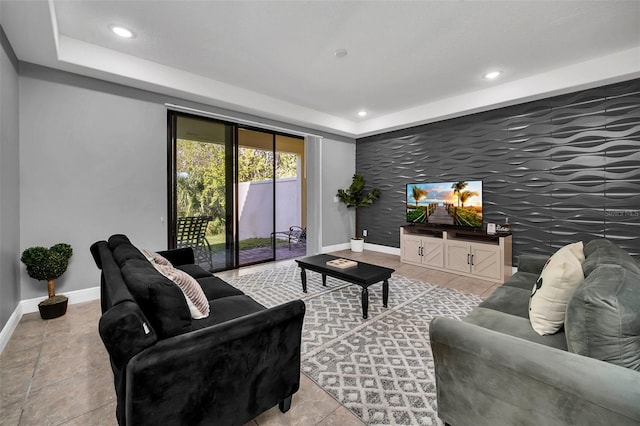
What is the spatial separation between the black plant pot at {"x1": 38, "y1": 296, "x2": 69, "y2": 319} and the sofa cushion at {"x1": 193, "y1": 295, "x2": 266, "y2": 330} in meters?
Result: 2.00

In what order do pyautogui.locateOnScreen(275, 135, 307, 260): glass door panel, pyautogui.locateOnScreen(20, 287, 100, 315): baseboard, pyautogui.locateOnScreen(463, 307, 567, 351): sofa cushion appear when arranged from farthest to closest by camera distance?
pyautogui.locateOnScreen(275, 135, 307, 260): glass door panel < pyautogui.locateOnScreen(20, 287, 100, 315): baseboard < pyautogui.locateOnScreen(463, 307, 567, 351): sofa cushion

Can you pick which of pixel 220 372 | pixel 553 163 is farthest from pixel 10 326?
pixel 553 163

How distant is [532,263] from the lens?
2.79 metres

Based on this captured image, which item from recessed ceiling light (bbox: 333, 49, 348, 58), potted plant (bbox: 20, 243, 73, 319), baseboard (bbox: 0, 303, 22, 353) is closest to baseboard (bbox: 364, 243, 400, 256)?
recessed ceiling light (bbox: 333, 49, 348, 58)

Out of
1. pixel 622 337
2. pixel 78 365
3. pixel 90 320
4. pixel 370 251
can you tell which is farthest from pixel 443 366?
pixel 370 251

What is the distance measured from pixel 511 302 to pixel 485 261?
7.73 ft

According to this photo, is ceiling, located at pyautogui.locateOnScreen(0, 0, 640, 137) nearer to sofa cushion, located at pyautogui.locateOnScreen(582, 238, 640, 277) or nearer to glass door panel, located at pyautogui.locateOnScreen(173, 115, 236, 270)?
glass door panel, located at pyautogui.locateOnScreen(173, 115, 236, 270)

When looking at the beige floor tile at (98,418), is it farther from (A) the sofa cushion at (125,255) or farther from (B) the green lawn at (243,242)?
(B) the green lawn at (243,242)

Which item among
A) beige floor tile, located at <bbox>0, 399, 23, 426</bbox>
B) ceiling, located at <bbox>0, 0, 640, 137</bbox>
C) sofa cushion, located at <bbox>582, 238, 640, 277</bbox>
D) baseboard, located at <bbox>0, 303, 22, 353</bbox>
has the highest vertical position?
ceiling, located at <bbox>0, 0, 640, 137</bbox>

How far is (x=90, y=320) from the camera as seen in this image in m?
2.80

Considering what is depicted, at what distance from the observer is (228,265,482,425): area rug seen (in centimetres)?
170

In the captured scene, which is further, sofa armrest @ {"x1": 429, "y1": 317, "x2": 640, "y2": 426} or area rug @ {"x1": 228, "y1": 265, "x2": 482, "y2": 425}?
area rug @ {"x1": 228, "y1": 265, "x2": 482, "y2": 425}

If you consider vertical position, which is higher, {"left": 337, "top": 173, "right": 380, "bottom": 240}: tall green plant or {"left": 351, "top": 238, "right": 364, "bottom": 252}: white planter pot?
{"left": 337, "top": 173, "right": 380, "bottom": 240}: tall green plant

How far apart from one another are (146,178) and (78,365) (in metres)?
2.34
